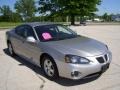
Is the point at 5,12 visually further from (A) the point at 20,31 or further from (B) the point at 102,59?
(B) the point at 102,59

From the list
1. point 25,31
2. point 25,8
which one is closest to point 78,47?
point 25,31

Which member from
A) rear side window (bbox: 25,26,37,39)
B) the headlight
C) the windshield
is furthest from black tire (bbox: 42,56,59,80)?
rear side window (bbox: 25,26,37,39)

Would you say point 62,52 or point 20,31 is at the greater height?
point 20,31

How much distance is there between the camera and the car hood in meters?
6.11

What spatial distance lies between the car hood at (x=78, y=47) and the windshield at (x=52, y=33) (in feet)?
1.19

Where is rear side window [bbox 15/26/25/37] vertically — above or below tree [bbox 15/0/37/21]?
below

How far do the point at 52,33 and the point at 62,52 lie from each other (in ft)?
5.00

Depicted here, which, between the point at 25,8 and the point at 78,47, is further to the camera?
the point at 25,8

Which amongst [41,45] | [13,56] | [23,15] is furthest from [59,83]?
[23,15]

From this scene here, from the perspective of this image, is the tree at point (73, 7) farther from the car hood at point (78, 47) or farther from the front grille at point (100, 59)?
the front grille at point (100, 59)

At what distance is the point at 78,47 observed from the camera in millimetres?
6375

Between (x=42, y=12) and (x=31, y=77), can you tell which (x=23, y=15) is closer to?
(x=42, y=12)

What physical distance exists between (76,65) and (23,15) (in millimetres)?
98239

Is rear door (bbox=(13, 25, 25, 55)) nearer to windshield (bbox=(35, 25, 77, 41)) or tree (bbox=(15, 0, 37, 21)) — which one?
windshield (bbox=(35, 25, 77, 41))
